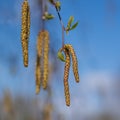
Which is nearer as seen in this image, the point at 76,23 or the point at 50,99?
the point at 76,23

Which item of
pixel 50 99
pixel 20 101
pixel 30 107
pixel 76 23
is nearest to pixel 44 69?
pixel 76 23

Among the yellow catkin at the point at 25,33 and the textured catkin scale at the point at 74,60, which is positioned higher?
A: the yellow catkin at the point at 25,33

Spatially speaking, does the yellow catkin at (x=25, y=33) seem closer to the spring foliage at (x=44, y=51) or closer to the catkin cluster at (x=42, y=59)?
the spring foliage at (x=44, y=51)

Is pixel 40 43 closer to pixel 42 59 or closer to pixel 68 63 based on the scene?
pixel 42 59

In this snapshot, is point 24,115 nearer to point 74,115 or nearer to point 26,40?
point 74,115

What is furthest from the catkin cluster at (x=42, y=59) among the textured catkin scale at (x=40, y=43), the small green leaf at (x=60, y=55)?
the small green leaf at (x=60, y=55)

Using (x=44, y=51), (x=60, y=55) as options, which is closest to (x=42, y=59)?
(x=44, y=51)

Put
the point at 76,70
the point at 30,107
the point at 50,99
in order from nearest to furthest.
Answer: the point at 76,70
the point at 50,99
the point at 30,107

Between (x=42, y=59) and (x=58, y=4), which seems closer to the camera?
(x=58, y=4)

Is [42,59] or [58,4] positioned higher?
[58,4]
